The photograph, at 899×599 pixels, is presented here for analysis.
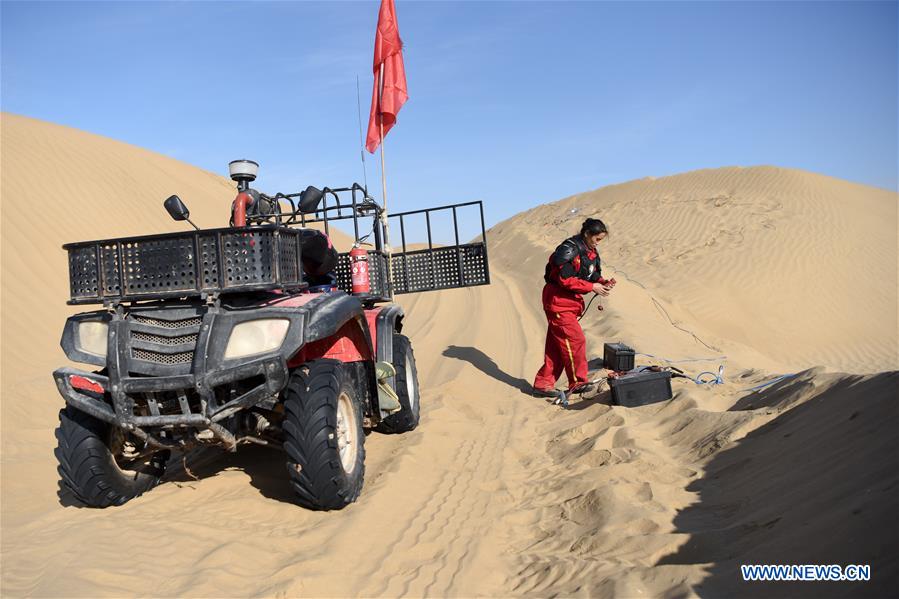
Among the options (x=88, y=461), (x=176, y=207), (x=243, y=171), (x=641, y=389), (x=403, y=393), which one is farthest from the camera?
(x=641, y=389)

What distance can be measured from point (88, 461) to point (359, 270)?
2.50 m

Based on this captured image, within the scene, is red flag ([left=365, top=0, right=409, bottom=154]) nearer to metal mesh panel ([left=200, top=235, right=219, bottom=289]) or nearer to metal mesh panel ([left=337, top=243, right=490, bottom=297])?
metal mesh panel ([left=337, top=243, right=490, bottom=297])

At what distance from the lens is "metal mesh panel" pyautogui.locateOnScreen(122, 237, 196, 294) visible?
412cm

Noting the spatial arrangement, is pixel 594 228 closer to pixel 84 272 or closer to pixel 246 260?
pixel 246 260

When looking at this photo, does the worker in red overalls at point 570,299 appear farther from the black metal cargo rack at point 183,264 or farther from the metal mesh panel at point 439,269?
the black metal cargo rack at point 183,264

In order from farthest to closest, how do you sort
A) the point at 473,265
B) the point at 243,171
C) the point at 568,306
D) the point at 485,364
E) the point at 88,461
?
the point at 485,364 → the point at 568,306 → the point at 473,265 → the point at 243,171 → the point at 88,461

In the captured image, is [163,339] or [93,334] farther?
[93,334]

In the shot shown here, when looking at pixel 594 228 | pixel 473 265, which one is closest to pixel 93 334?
pixel 473 265

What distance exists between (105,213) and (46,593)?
15788 mm

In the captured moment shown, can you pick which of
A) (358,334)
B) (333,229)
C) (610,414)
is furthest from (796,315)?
(333,229)

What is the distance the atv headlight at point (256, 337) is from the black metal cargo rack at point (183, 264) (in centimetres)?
21

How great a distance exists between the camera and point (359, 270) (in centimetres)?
590

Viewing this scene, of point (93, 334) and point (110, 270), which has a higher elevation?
point (110, 270)

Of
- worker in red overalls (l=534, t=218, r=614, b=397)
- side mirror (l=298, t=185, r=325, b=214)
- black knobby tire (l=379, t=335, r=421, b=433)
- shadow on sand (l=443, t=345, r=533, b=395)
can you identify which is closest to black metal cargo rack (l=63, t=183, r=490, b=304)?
side mirror (l=298, t=185, r=325, b=214)
